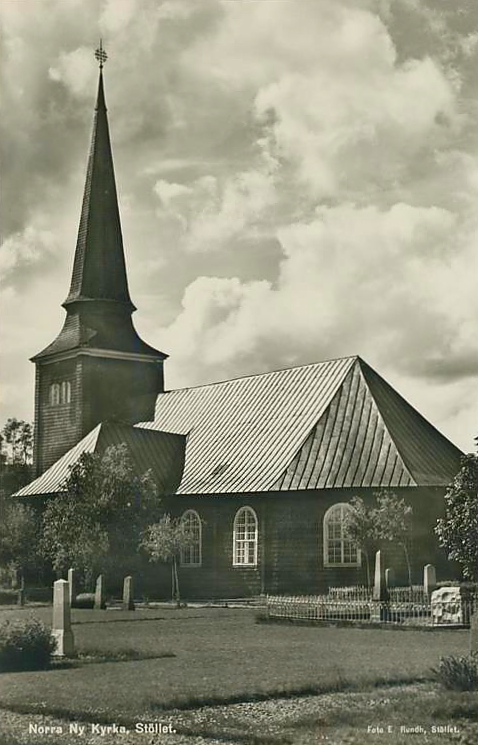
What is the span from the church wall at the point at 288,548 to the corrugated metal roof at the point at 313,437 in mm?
567

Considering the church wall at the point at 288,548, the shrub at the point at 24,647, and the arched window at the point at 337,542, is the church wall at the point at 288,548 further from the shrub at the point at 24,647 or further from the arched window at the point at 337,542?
the shrub at the point at 24,647

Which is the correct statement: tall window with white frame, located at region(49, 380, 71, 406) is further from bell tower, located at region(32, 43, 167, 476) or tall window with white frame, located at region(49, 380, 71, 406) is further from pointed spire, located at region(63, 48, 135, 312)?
pointed spire, located at region(63, 48, 135, 312)

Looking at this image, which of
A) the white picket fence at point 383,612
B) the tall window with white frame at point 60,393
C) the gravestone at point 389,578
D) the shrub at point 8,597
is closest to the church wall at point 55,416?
the tall window with white frame at point 60,393

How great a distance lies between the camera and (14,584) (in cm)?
3666

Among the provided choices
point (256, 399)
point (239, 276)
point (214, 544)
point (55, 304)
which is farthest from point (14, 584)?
point (239, 276)

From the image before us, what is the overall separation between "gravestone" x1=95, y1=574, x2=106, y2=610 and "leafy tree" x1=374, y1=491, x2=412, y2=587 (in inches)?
383

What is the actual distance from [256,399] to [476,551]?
20.6 m

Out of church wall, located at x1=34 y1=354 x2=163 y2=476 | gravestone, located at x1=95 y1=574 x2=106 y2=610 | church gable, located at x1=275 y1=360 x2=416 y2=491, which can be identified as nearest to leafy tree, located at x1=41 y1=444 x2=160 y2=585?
gravestone, located at x1=95 y1=574 x2=106 y2=610

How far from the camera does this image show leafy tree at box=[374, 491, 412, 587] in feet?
99.3

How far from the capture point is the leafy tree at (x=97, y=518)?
27578mm

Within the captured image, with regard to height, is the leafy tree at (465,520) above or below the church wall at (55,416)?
below

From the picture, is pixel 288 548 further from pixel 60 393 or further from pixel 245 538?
pixel 60 393

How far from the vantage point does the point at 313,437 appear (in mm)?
34406

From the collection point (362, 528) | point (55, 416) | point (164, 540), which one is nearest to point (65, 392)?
point (55, 416)
